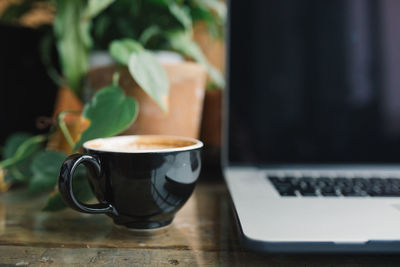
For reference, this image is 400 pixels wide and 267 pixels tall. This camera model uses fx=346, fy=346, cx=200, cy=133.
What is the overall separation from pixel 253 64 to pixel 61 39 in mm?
302

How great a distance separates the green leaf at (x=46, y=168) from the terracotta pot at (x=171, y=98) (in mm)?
112

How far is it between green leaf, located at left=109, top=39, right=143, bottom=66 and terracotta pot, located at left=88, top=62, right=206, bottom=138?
0.15 ft

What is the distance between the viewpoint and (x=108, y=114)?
0.42 meters

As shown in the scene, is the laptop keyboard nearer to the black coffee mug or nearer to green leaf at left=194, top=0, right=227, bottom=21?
the black coffee mug

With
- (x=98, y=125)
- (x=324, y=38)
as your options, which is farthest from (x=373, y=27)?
(x=98, y=125)

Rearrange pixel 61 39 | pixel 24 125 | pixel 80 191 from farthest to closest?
pixel 24 125 → pixel 61 39 → pixel 80 191

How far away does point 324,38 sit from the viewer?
0.55m

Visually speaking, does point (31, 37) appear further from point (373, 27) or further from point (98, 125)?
point (373, 27)

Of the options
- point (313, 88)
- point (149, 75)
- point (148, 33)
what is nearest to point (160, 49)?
point (148, 33)

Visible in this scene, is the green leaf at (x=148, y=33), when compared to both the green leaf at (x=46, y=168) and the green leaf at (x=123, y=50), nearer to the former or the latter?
the green leaf at (x=123, y=50)

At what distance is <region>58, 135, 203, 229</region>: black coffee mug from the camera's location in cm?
33

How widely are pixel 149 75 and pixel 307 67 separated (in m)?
0.26

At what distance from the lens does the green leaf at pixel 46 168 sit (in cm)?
46

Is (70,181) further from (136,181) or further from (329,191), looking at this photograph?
(329,191)
